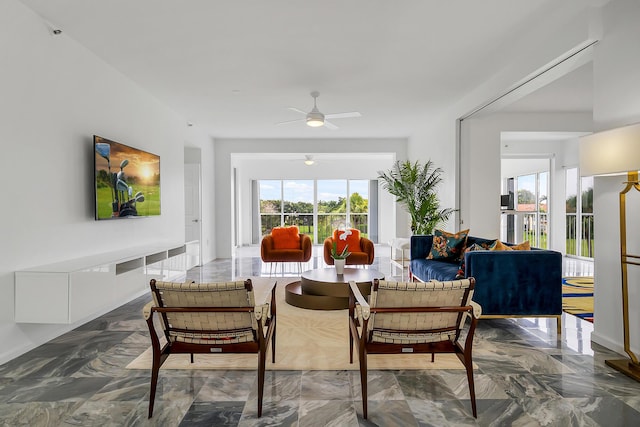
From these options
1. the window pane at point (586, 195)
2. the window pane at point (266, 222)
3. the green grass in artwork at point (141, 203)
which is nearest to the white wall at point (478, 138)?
the window pane at point (586, 195)

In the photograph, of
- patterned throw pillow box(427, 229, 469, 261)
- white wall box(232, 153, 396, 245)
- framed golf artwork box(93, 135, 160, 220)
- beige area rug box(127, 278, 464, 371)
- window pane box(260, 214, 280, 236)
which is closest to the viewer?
beige area rug box(127, 278, 464, 371)

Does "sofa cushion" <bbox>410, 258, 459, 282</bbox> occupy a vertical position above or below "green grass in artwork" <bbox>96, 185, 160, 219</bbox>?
below

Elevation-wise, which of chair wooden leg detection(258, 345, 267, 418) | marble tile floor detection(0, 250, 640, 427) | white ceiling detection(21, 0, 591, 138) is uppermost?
white ceiling detection(21, 0, 591, 138)

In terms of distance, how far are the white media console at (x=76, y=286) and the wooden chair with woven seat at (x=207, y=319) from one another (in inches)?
50.1

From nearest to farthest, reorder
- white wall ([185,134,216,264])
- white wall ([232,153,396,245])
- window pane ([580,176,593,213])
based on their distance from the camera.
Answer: white wall ([185,134,216,264])
window pane ([580,176,593,213])
white wall ([232,153,396,245])

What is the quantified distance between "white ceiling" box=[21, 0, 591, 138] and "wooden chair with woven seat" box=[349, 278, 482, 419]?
231 centimetres

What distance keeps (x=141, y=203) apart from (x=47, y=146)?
66.4 inches

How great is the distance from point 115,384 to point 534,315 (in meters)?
3.40

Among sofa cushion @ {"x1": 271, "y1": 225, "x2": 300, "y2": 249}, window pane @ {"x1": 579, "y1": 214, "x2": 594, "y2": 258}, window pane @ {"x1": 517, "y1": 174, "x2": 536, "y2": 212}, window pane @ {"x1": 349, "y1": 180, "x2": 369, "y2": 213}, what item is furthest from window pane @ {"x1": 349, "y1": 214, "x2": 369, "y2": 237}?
window pane @ {"x1": 579, "y1": 214, "x2": 594, "y2": 258}

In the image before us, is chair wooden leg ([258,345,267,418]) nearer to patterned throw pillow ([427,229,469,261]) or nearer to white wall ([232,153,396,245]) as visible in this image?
patterned throw pillow ([427,229,469,261])

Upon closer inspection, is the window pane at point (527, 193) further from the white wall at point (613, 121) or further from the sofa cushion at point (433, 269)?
the white wall at point (613, 121)

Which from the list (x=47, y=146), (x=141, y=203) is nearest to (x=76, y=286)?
(x=47, y=146)

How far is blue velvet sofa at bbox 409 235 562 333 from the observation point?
135 inches

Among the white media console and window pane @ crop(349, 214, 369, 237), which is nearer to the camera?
the white media console
